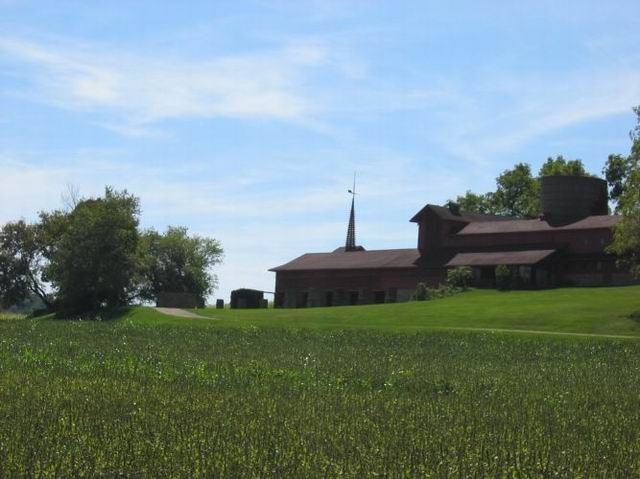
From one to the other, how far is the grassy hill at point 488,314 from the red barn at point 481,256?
741 centimetres

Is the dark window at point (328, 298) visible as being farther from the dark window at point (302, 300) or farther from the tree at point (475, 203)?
the tree at point (475, 203)

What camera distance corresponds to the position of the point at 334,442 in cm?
1404

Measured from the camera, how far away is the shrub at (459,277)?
281 feet

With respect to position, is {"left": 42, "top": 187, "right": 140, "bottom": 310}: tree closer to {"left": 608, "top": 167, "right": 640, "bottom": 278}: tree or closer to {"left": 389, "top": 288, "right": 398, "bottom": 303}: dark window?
{"left": 389, "top": 288, "right": 398, "bottom": 303}: dark window

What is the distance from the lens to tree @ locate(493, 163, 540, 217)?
12812cm

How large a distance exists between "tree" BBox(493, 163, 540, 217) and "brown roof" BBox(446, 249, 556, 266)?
39.3m

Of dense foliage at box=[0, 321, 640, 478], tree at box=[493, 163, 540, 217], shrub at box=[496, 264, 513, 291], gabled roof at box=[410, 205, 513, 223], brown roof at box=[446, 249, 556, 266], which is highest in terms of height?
tree at box=[493, 163, 540, 217]

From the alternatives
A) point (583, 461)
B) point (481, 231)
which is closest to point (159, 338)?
point (583, 461)

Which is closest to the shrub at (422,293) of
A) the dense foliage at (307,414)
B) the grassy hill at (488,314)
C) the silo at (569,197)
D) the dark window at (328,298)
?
the grassy hill at (488,314)

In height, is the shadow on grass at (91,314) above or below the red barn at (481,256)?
below

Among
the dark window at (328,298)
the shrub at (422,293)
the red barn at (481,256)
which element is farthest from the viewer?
the dark window at (328,298)

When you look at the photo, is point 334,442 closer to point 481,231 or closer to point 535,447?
point 535,447

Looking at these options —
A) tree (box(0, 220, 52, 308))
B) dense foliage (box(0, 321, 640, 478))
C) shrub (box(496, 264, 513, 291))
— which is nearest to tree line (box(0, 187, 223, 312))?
tree (box(0, 220, 52, 308))

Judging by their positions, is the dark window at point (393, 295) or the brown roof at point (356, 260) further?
the brown roof at point (356, 260)
